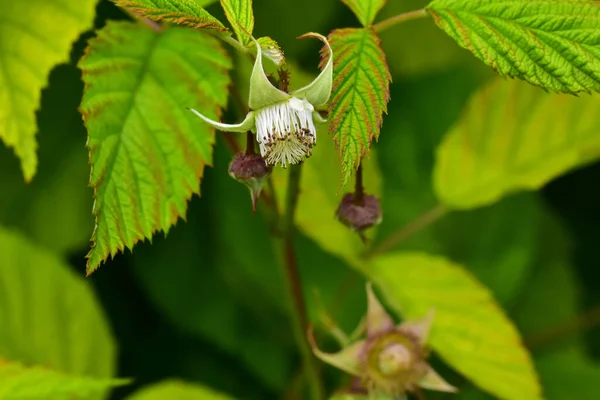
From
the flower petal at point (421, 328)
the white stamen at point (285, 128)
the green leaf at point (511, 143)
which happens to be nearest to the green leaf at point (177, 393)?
the flower petal at point (421, 328)

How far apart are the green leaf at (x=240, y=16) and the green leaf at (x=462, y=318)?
42 centimetres

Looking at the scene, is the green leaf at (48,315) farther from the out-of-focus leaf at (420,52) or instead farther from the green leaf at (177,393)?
the out-of-focus leaf at (420,52)

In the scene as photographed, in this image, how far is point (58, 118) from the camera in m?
1.21

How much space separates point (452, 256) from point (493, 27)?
27.9 inches

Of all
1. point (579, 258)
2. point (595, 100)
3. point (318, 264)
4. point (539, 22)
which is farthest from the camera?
point (579, 258)

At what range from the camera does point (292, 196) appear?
0.64 meters

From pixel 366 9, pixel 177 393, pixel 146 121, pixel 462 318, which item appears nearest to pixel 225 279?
pixel 177 393

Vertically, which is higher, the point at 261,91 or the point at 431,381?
the point at 261,91

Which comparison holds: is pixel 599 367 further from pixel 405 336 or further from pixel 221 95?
pixel 221 95

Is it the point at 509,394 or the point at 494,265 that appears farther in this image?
the point at 494,265

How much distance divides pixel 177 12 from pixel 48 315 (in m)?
0.68

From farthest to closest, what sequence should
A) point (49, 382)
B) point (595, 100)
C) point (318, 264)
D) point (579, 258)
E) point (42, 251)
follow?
point (579, 258)
point (318, 264)
point (42, 251)
point (595, 100)
point (49, 382)

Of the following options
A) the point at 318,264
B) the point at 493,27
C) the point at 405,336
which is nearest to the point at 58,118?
the point at 318,264

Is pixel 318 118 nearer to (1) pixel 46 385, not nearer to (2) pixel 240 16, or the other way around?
(2) pixel 240 16
